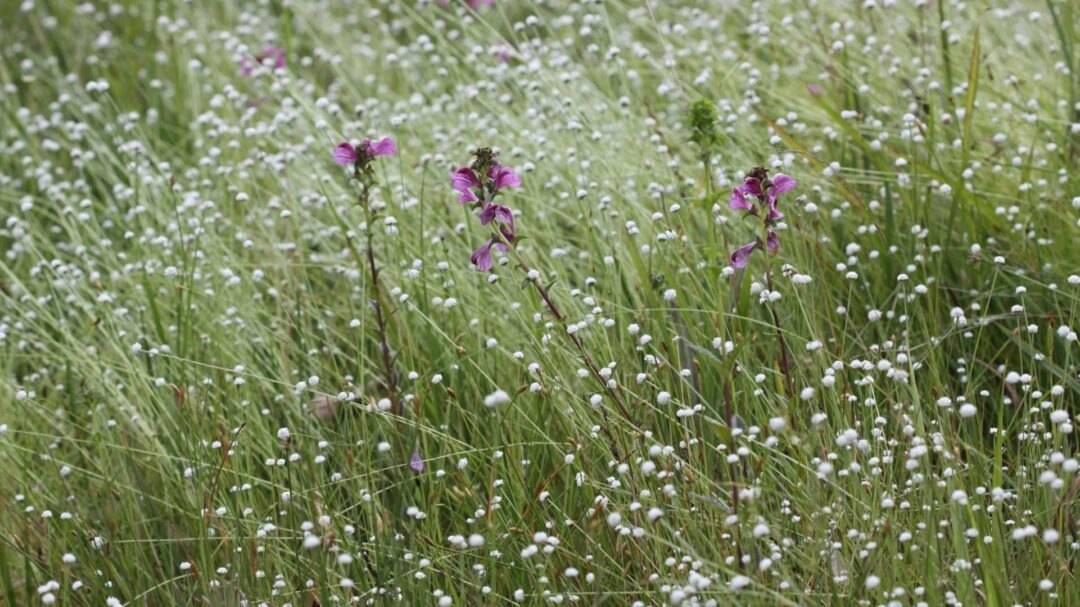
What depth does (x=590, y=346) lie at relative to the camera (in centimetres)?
307

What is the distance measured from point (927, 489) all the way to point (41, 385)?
2.79 metres

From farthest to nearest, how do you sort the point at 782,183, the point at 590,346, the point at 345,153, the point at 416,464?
the point at 590,346 < the point at 345,153 < the point at 416,464 < the point at 782,183

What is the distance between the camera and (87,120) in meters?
5.40

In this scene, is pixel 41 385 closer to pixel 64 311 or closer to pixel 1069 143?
pixel 64 311

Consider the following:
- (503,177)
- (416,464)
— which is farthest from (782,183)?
(416,464)

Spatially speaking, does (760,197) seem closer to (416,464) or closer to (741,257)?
(741,257)

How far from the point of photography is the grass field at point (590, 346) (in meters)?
2.46

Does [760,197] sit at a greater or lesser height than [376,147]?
lesser

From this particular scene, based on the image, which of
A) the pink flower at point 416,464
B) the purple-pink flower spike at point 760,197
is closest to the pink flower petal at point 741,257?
the purple-pink flower spike at point 760,197

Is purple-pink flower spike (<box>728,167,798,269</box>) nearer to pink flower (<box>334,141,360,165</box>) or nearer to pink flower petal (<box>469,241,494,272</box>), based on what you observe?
pink flower petal (<box>469,241,494,272</box>)

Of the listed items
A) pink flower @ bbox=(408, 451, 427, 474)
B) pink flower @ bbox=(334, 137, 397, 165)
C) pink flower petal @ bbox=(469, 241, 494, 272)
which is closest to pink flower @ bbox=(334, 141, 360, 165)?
pink flower @ bbox=(334, 137, 397, 165)

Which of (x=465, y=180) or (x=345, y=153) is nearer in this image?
(x=465, y=180)

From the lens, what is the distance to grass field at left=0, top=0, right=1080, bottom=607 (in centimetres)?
246

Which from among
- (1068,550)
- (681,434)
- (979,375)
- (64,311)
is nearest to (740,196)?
(681,434)
